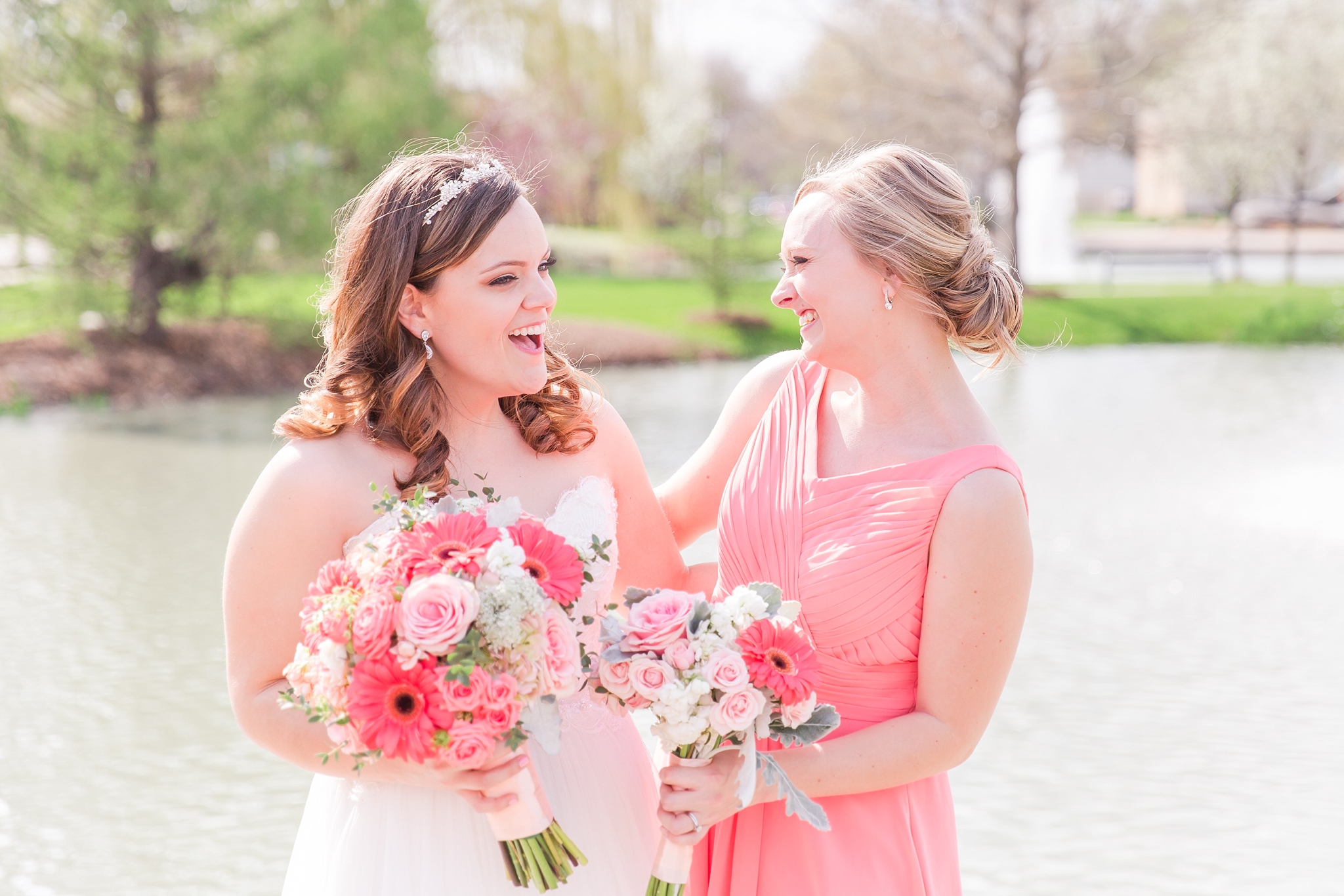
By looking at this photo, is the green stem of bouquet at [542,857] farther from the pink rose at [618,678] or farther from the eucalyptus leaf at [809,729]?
the eucalyptus leaf at [809,729]

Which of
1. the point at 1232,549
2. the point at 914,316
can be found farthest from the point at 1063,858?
the point at 1232,549

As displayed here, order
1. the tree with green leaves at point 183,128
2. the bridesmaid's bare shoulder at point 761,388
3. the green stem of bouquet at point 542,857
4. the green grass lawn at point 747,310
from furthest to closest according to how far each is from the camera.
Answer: the green grass lawn at point 747,310 → the tree with green leaves at point 183,128 → the bridesmaid's bare shoulder at point 761,388 → the green stem of bouquet at point 542,857

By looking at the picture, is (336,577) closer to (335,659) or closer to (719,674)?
(335,659)

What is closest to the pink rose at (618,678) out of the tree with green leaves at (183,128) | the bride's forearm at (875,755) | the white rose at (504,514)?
the white rose at (504,514)

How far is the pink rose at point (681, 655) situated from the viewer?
2.20 meters

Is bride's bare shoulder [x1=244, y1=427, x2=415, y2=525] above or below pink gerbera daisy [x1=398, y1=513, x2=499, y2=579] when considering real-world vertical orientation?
above

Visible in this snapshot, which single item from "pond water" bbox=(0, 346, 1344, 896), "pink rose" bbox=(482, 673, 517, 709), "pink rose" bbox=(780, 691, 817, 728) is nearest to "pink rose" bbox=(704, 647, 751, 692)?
"pink rose" bbox=(780, 691, 817, 728)

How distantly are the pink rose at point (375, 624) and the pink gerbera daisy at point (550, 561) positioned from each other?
25cm

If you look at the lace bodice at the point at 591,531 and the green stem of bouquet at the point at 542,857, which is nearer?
the green stem of bouquet at the point at 542,857

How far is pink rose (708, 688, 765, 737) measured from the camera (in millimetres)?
2199

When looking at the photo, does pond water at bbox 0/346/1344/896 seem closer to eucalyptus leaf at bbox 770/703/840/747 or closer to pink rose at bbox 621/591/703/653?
eucalyptus leaf at bbox 770/703/840/747

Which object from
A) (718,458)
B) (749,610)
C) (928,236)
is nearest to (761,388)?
(718,458)

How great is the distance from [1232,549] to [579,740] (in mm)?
8877

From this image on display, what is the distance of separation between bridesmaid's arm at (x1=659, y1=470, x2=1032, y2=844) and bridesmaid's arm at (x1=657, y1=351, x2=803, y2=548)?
75 centimetres
